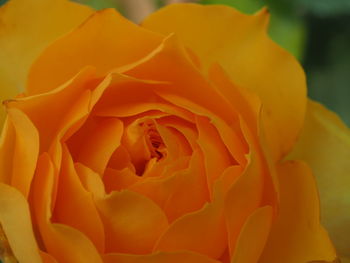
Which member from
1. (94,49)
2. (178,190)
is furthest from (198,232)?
(94,49)

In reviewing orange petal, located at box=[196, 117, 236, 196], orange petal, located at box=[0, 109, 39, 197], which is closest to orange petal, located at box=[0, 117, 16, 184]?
orange petal, located at box=[0, 109, 39, 197]

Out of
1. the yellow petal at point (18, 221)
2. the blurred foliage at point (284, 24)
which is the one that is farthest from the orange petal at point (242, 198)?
the blurred foliage at point (284, 24)

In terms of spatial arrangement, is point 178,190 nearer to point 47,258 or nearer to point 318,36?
point 47,258

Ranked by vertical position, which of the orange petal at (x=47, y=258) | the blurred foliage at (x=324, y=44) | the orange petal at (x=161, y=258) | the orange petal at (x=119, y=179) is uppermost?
the orange petal at (x=119, y=179)

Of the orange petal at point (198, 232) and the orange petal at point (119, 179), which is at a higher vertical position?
the orange petal at point (119, 179)

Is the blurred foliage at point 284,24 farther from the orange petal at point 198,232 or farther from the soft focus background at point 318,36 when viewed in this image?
the orange petal at point 198,232

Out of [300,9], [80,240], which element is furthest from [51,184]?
[300,9]

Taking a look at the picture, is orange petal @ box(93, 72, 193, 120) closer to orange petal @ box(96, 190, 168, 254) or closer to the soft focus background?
orange petal @ box(96, 190, 168, 254)
